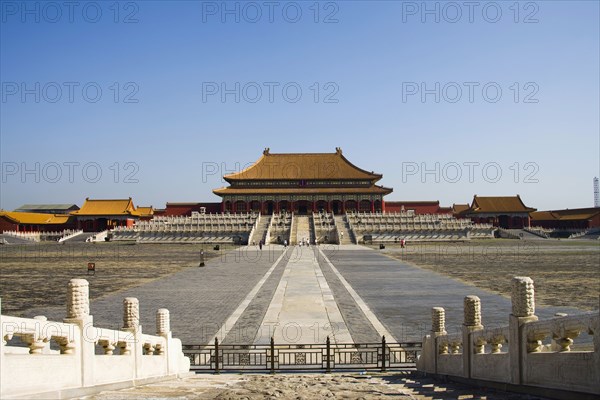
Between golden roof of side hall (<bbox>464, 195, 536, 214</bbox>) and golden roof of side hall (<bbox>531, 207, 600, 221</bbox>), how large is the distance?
5.60 metres

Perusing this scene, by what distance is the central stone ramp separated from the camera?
43.6 ft

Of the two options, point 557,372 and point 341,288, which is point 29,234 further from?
point 557,372

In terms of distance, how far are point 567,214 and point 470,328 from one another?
3453 inches

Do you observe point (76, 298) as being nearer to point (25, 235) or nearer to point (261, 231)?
point (261, 231)

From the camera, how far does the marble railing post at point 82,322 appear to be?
6824 mm

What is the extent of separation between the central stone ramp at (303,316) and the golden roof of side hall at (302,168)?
57.8m

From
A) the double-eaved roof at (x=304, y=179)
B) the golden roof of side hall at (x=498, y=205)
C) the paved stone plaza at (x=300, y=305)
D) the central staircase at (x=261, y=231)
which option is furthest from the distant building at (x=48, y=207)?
the paved stone plaza at (x=300, y=305)

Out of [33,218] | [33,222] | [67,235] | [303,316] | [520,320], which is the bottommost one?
[303,316]

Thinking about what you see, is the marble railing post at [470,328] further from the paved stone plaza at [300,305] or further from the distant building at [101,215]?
the distant building at [101,215]

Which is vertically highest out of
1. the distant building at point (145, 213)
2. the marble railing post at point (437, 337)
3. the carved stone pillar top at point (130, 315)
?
the distant building at point (145, 213)

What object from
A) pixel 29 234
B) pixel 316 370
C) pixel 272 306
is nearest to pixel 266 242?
pixel 29 234

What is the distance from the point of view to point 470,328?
8602 mm

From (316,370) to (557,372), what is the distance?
224 inches

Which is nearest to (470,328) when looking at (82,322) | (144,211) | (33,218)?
(82,322)
